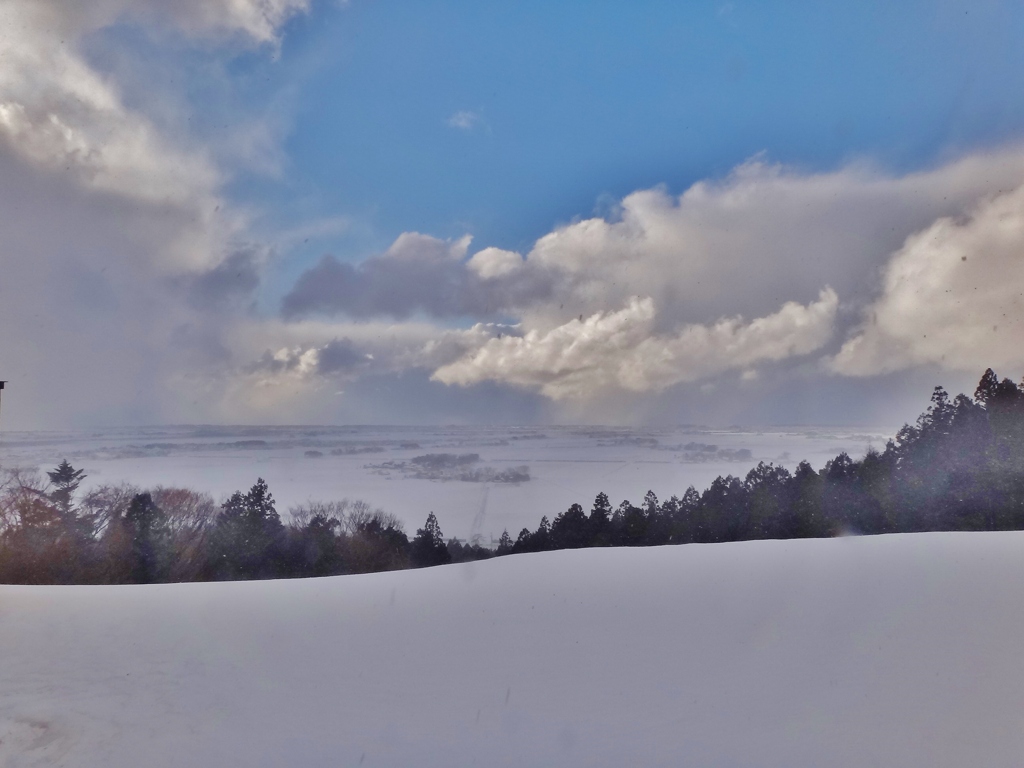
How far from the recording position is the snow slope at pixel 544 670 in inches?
123

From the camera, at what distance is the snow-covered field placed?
14289 mm

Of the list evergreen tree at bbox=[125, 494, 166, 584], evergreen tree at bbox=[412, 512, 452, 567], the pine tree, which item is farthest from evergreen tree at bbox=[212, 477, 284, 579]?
the pine tree

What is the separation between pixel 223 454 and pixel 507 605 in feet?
38.3

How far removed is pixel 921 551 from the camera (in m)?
6.43

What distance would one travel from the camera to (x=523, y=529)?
14266 mm

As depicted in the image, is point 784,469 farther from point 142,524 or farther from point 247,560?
point 142,524

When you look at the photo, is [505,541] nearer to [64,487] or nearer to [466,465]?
[466,465]

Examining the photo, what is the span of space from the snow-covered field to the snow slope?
8.28 meters

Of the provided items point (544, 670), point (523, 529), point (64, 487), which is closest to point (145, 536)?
point (64, 487)

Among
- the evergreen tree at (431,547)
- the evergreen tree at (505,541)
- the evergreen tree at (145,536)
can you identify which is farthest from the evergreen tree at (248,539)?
the evergreen tree at (505,541)

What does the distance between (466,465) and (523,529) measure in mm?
2091

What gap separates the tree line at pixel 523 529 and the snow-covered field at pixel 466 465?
35cm

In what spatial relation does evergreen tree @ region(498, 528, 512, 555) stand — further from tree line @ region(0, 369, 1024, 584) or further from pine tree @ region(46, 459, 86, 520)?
pine tree @ region(46, 459, 86, 520)

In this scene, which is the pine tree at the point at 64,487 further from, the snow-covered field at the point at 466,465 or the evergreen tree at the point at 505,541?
the evergreen tree at the point at 505,541
